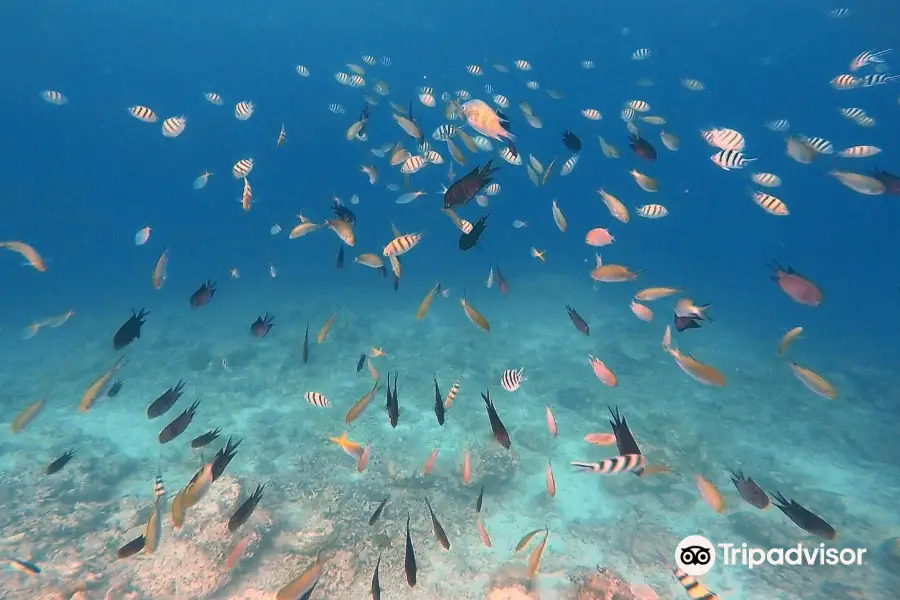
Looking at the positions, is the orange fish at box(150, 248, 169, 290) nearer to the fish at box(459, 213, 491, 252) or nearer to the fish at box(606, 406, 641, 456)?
the fish at box(459, 213, 491, 252)

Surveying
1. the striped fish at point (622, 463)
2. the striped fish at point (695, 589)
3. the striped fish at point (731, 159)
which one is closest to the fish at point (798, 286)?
the striped fish at point (731, 159)

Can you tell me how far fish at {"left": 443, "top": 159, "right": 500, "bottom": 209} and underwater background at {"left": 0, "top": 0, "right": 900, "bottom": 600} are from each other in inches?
208

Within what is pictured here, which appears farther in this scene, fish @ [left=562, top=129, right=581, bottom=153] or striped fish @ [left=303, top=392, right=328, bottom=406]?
fish @ [left=562, top=129, right=581, bottom=153]

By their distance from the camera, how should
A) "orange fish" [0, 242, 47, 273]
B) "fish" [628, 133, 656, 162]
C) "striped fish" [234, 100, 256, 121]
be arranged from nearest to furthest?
"fish" [628, 133, 656, 162] < "orange fish" [0, 242, 47, 273] < "striped fish" [234, 100, 256, 121]

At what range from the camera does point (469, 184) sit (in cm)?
371

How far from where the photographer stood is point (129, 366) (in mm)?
16094

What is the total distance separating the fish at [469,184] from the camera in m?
3.69

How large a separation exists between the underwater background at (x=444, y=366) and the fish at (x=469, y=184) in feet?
17.3

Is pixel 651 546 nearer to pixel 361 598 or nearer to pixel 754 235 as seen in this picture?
pixel 361 598

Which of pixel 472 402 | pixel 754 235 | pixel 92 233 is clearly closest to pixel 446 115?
pixel 472 402

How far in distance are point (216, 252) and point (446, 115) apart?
48850 mm

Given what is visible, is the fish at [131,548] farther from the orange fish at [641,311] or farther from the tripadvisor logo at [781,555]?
the tripadvisor logo at [781,555]

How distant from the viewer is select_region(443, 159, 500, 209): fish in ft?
12.1

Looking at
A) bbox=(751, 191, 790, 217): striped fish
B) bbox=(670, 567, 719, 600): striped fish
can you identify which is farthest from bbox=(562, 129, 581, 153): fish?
bbox=(670, 567, 719, 600): striped fish
